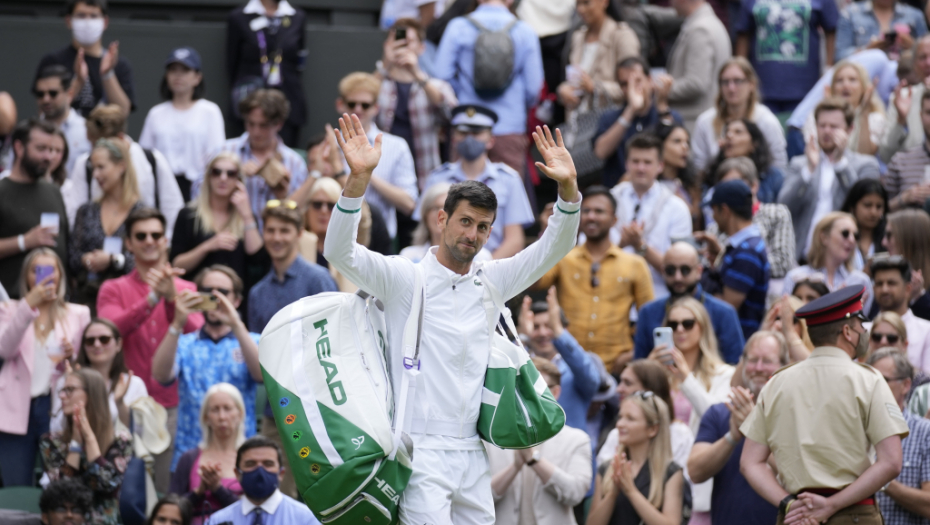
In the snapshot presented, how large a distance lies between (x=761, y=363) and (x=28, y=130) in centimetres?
567

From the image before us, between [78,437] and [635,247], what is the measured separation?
160 inches

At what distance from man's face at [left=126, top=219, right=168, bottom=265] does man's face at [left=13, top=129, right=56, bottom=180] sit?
123 cm

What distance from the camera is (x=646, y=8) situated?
1313 cm

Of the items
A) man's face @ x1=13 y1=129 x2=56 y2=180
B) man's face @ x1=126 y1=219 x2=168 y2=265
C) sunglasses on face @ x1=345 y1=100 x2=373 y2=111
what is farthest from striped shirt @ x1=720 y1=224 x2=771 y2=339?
man's face @ x1=13 y1=129 x2=56 y2=180

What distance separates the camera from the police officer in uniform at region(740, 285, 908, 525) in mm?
5750

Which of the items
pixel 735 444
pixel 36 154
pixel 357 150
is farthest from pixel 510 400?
pixel 36 154

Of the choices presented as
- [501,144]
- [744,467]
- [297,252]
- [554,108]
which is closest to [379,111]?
[501,144]

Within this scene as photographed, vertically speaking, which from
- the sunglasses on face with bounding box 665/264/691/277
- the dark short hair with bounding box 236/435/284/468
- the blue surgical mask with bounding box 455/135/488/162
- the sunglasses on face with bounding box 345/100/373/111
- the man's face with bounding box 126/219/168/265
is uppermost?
the sunglasses on face with bounding box 345/100/373/111

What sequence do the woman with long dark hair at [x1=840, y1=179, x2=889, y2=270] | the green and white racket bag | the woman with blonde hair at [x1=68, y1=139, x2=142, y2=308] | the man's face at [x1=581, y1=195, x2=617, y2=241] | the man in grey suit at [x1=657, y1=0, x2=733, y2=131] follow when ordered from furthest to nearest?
the man in grey suit at [x1=657, y1=0, x2=733, y2=131] < the woman with long dark hair at [x1=840, y1=179, x2=889, y2=270] < the woman with blonde hair at [x1=68, y1=139, x2=142, y2=308] < the man's face at [x1=581, y1=195, x2=617, y2=241] < the green and white racket bag

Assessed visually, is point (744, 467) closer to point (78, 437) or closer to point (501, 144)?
point (78, 437)

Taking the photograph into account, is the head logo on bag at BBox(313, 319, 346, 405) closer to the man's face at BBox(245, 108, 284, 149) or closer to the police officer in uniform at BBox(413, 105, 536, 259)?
the police officer in uniform at BBox(413, 105, 536, 259)

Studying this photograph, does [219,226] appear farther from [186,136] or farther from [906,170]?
[906,170]

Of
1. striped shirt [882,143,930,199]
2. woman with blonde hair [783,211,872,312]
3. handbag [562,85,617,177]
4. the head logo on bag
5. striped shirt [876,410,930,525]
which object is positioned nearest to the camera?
the head logo on bag

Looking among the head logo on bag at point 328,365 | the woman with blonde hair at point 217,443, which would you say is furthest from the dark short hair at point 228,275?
the head logo on bag at point 328,365
